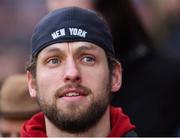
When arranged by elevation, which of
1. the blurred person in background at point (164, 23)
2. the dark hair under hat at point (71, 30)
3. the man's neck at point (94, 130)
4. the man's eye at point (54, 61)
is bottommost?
the man's neck at point (94, 130)

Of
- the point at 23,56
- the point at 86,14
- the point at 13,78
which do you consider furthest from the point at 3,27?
the point at 86,14

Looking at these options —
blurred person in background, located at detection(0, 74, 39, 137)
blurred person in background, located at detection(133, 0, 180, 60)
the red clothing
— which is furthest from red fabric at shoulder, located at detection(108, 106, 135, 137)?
blurred person in background, located at detection(133, 0, 180, 60)

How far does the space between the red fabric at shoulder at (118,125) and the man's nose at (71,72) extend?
0.36 meters

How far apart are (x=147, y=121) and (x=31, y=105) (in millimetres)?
811

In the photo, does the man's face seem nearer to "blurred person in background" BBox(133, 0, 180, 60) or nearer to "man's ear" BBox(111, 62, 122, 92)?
"man's ear" BBox(111, 62, 122, 92)

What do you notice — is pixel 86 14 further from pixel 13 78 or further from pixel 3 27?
pixel 3 27

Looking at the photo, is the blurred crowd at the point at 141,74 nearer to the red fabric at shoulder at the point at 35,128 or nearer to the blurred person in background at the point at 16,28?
the red fabric at shoulder at the point at 35,128

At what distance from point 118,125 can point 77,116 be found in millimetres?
304

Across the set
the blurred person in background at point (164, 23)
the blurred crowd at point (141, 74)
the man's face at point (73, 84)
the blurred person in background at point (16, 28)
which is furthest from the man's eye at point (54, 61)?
the blurred person in background at point (16, 28)

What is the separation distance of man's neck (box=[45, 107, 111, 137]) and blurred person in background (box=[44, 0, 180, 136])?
1039 millimetres

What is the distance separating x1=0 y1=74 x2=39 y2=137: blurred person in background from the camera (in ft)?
18.3

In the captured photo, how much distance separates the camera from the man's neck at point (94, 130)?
14.1ft

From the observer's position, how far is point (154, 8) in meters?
7.82

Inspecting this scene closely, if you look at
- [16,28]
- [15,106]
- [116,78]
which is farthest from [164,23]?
[116,78]
